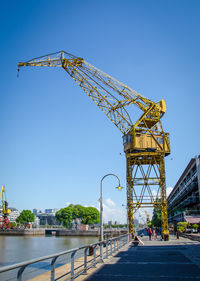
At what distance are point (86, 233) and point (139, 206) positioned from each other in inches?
3004

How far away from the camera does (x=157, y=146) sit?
41.5 metres

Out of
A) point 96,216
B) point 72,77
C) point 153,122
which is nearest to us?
point 153,122

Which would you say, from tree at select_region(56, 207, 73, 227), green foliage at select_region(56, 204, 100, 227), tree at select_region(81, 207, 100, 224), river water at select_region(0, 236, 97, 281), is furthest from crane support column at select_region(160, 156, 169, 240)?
tree at select_region(81, 207, 100, 224)

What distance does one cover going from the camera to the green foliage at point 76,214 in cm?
13000

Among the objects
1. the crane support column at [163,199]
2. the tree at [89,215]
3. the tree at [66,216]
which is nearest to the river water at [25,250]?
the crane support column at [163,199]

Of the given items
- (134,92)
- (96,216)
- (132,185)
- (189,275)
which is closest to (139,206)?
(132,185)

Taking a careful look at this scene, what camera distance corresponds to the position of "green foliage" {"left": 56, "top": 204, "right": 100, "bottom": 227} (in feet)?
427

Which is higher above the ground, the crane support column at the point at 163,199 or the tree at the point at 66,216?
the crane support column at the point at 163,199

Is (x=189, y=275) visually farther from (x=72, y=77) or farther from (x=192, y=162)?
(x=192, y=162)

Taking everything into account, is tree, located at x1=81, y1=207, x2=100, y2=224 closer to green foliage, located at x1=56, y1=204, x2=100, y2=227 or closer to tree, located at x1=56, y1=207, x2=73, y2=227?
green foliage, located at x1=56, y1=204, x2=100, y2=227

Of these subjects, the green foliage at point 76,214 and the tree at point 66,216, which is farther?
the green foliage at point 76,214

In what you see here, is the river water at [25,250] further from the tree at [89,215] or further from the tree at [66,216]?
the tree at [89,215]

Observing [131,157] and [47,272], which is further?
[131,157]

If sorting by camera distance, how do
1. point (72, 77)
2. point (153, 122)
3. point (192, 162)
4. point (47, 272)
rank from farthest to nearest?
point (192, 162) → point (72, 77) → point (153, 122) → point (47, 272)
